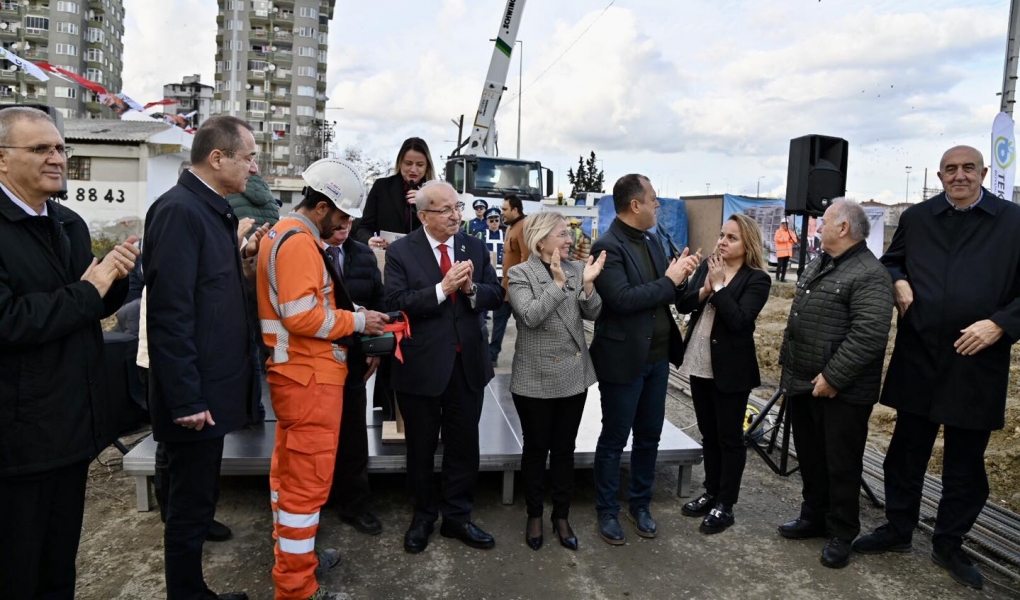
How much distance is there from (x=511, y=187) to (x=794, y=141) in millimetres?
10905

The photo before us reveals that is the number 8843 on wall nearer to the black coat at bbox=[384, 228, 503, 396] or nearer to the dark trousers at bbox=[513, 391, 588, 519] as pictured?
the black coat at bbox=[384, 228, 503, 396]

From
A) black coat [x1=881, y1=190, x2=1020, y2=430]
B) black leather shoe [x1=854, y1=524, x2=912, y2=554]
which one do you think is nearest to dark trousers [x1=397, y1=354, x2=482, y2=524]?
black leather shoe [x1=854, y1=524, x2=912, y2=554]

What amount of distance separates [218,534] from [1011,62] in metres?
9.43

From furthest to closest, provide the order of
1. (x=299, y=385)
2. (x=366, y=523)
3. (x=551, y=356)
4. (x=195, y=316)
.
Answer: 1. (x=366, y=523)
2. (x=551, y=356)
3. (x=299, y=385)
4. (x=195, y=316)

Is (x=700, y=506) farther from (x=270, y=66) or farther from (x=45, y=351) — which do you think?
(x=270, y=66)

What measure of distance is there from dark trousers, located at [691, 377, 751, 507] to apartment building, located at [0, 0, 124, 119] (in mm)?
70285

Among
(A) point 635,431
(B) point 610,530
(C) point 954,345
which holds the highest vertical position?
(C) point 954,345

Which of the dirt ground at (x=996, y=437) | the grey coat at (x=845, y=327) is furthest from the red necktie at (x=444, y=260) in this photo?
the dirt ground at (x=996, y=437)

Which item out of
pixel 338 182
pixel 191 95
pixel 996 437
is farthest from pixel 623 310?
pixel 191 95

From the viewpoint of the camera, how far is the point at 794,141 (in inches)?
215

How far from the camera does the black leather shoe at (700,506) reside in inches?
157

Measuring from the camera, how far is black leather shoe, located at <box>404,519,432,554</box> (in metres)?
3.47

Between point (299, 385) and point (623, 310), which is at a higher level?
point (623, 310)

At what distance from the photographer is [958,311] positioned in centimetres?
333
